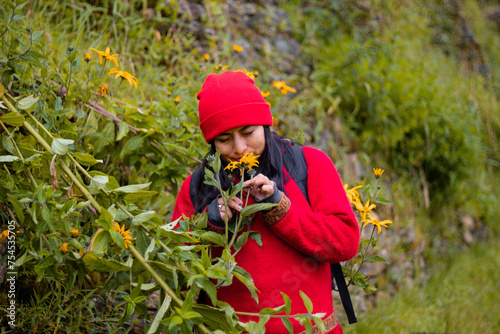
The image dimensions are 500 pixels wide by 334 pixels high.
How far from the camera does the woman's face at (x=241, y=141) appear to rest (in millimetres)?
1480

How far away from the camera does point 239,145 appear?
1.46 meters

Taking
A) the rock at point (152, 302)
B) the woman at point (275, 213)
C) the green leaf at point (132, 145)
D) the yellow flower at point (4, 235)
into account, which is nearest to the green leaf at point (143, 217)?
the woman at point (275, 213)

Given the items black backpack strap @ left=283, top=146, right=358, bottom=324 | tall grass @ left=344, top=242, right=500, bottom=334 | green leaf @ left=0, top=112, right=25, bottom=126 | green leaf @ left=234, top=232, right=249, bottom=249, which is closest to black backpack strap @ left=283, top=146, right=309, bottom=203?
black backpack strap @ left=283, top=146, right=358, bottom=324

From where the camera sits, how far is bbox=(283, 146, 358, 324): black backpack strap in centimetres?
159

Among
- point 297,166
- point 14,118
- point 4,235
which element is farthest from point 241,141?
point 4,235

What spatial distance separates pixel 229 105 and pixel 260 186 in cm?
32

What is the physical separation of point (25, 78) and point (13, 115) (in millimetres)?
357

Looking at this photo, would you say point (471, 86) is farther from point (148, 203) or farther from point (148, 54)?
point (148, 203)

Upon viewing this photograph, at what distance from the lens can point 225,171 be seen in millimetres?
1529

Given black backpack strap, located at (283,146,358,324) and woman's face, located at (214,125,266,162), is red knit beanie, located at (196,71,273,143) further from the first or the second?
black backpack strap, located at (283,146,358,324)

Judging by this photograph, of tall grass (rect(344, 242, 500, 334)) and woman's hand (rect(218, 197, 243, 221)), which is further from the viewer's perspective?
tall grass (rect(344, 242, 500, 334))

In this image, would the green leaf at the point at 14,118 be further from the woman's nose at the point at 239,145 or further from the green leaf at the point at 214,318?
the green leaf at the point at 214,318

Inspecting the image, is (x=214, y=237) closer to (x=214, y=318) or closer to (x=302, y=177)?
(x=214, y=318)

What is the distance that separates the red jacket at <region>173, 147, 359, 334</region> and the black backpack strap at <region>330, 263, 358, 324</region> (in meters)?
Result: 0.09
